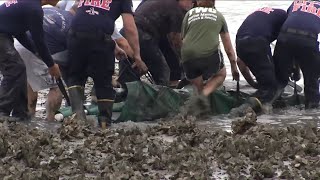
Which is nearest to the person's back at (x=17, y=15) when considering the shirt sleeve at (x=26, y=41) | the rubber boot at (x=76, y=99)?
the shirt sleeve at (x=26, y=41)

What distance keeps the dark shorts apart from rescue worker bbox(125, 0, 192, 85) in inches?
25.3

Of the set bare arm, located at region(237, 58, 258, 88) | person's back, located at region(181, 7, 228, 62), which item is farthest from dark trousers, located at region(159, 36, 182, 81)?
person's back, located at region(181, 7, 228, 62)

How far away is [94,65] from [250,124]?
1.88 metres

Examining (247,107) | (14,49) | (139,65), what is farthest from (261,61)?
(14,49)

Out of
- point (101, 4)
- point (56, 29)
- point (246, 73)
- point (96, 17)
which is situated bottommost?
point (246, 73)

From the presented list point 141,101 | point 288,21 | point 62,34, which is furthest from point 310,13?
point 62,34

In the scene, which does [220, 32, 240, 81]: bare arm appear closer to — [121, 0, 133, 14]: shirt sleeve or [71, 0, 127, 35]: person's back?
[121, 0, 133, 14]: shirt sleeve

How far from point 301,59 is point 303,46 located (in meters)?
0.23

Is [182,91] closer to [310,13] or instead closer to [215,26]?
[215,26]

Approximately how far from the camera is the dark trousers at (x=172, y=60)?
10258 mm

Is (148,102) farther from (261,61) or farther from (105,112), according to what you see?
(261,61)

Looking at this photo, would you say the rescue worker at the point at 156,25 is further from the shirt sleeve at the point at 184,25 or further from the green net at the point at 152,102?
the green net at the point at 152,102

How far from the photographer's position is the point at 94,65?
783cm

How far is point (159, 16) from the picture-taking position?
377 inches
